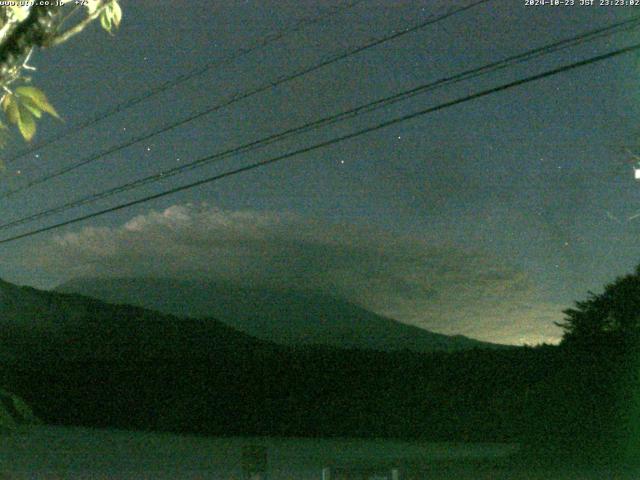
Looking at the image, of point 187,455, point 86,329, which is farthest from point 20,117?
point 86,329

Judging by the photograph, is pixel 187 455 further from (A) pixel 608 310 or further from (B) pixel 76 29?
(B) pixel 76 29

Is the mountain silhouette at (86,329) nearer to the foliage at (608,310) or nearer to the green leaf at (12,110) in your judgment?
the foliage at (608,310)

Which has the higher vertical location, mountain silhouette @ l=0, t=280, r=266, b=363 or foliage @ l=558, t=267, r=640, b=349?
mountain silhouette @ l=0, t=280, r=266, b=363

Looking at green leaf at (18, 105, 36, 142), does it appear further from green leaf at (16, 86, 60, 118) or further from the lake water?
the lake water

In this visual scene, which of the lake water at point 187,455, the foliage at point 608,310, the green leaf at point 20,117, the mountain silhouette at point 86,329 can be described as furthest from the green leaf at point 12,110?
the mountain silhouette at point 86,329

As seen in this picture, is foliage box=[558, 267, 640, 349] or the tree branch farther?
foliage box=[558, 267, 640, 349]

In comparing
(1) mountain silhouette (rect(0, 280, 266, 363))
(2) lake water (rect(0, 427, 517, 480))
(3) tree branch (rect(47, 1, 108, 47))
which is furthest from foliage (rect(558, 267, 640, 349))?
(3) tree branch (rect(47, 1, 108, 47))

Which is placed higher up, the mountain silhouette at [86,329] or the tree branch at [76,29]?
the mountain silhouette at [86,329]

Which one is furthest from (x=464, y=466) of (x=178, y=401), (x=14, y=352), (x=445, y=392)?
(x=14, y=352)
